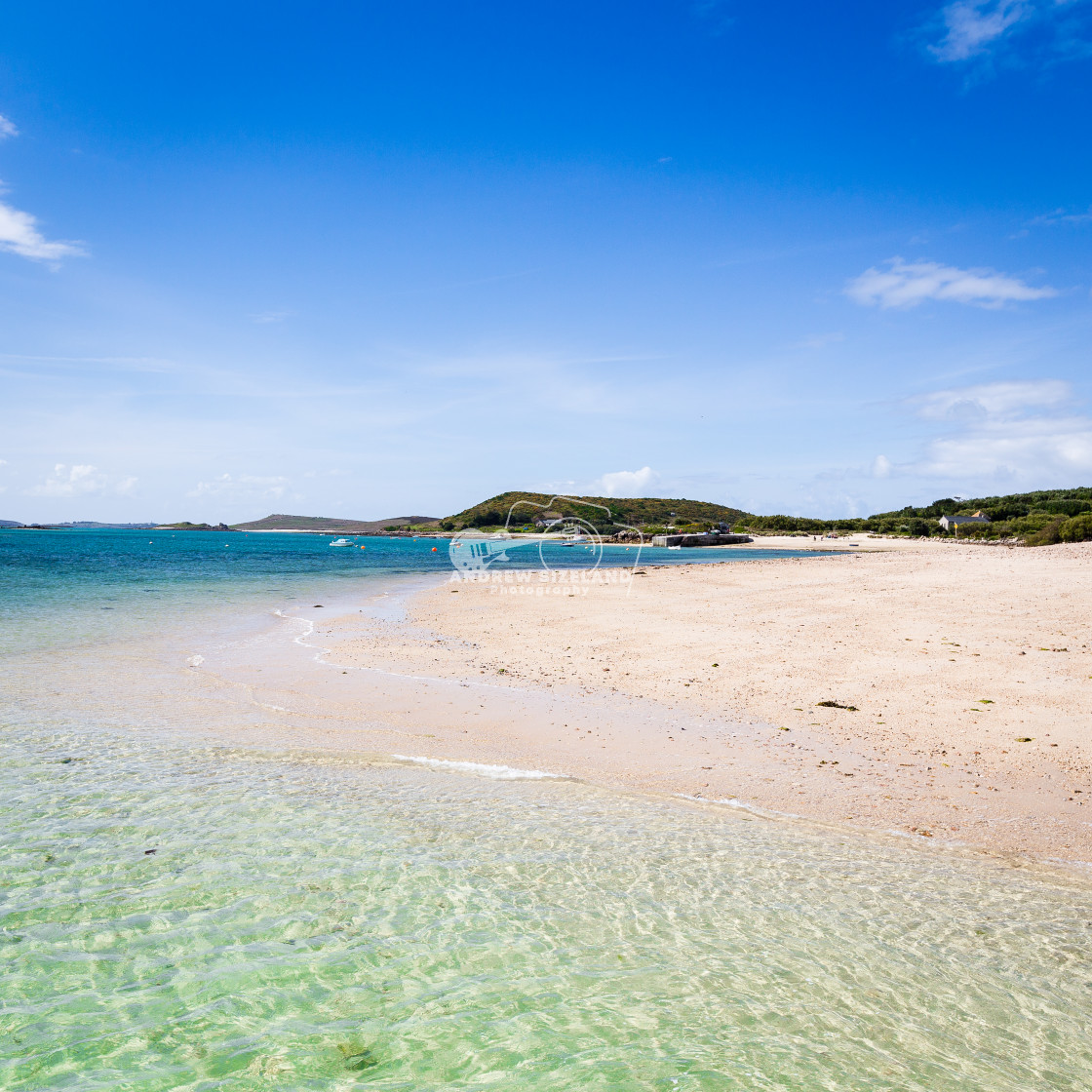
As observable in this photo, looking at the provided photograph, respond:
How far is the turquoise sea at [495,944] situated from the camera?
11.9 ft

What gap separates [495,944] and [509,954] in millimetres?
150

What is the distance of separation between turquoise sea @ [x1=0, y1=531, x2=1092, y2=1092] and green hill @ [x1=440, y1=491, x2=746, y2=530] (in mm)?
79942

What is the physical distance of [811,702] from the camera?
1163cm

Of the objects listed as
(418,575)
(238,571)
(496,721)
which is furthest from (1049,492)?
(496,721)

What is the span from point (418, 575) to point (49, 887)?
44.8 m

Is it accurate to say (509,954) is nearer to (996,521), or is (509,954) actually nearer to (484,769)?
(484,769)

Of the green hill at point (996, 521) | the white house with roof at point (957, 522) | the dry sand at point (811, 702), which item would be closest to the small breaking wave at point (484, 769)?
the dry sand at point (811, 702)

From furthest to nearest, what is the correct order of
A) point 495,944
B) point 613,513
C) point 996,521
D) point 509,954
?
point 613,513
point 996,521
point 495,944
point 509,954

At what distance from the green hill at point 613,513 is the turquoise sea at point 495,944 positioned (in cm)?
7994

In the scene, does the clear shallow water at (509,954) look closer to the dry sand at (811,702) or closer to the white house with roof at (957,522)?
the dry sand at (811,702)

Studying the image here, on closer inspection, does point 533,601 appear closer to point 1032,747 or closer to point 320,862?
point 1032,747

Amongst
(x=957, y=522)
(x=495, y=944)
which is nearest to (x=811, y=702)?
(x=495, y=944)

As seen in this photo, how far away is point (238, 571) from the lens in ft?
167

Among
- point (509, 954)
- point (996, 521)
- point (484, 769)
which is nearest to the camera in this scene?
point (509, 954)
